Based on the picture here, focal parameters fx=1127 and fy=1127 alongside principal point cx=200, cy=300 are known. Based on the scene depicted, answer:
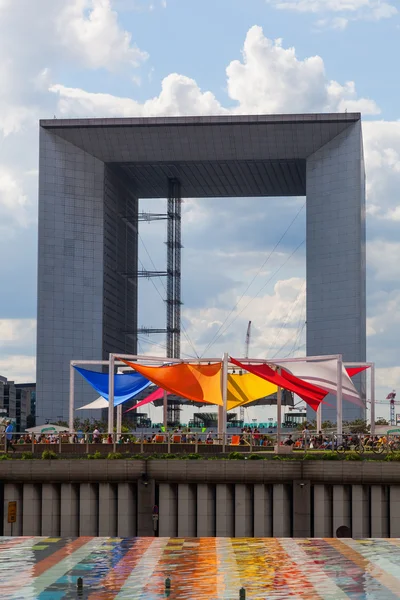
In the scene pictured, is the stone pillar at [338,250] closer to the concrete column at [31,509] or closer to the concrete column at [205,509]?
the concrete column at [205,509]

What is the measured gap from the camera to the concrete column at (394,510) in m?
50.9

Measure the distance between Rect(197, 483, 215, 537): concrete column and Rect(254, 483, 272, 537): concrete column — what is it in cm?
200

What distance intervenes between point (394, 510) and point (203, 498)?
28.6ft

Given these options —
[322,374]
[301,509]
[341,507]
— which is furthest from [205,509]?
[322,374]

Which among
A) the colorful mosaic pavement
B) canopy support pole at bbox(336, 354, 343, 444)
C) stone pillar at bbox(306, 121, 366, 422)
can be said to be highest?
stone pillar at bbox(306, 121, 366, 422)

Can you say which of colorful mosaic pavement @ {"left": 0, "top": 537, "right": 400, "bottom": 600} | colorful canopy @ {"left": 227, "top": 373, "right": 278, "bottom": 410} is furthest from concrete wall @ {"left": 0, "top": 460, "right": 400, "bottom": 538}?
colorful canopy @ {"left": 227, "top": 373, "right": 278, "bottom": 410}

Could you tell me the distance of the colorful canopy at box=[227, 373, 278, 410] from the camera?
242 feet

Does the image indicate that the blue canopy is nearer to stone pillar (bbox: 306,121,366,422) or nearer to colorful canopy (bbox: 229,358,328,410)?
colorful canopy (bbox: 229,358,328,410)

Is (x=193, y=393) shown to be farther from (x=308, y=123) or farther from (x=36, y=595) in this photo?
(x=308, y=123)

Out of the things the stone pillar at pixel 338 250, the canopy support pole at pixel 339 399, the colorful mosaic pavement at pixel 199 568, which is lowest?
the colorful mosaic pavement at pixel 199 568

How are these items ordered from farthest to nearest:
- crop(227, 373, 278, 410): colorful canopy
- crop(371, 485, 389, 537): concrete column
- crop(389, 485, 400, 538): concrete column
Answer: crop(227, 373, 278, 410): colorful canopy
crop(371, 485, 389, 537): concrete column
crop(389, 485, 400, 538): concrete column

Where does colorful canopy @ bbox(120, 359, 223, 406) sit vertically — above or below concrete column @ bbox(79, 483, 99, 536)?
above

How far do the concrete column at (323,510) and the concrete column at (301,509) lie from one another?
0.34 metres

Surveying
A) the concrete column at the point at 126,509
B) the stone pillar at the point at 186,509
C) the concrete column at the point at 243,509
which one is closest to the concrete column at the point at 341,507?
the concrete column at the point at 243,509
